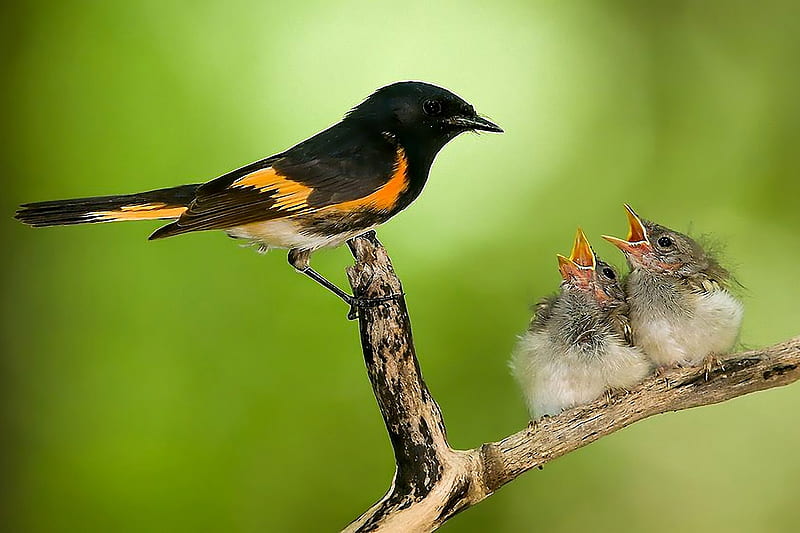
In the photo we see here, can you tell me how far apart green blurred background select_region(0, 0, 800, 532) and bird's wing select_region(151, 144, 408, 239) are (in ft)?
1.60

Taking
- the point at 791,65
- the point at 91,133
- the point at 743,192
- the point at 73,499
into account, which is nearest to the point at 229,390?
the point at 73,499

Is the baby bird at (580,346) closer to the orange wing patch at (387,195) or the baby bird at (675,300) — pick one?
the baby bird at (675,300)

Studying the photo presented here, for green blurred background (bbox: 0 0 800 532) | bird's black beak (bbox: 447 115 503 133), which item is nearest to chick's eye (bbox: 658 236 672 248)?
bird's black beak (bbox: 447 115 503 133)

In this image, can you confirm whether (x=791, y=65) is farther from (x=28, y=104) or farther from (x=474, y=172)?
(x=28, y=104)

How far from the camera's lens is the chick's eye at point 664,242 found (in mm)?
1221

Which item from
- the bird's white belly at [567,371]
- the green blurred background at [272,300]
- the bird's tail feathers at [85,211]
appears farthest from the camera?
the green blurred background at [272,300]

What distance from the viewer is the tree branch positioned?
1.14 m

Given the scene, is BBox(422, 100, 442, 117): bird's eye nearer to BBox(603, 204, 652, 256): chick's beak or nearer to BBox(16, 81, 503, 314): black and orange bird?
BBox(16, 81, 503, 314): black and orange bird

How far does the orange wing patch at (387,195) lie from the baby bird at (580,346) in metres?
0.27

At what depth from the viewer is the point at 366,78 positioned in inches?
61.3

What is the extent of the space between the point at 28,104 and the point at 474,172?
0.79 m

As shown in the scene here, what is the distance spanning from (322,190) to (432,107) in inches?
7.0

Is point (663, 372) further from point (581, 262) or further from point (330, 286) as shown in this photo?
point (330, 286)

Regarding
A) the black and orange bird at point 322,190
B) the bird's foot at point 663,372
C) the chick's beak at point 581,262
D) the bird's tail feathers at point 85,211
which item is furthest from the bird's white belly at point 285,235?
A: the bird's foot at point 663,372
